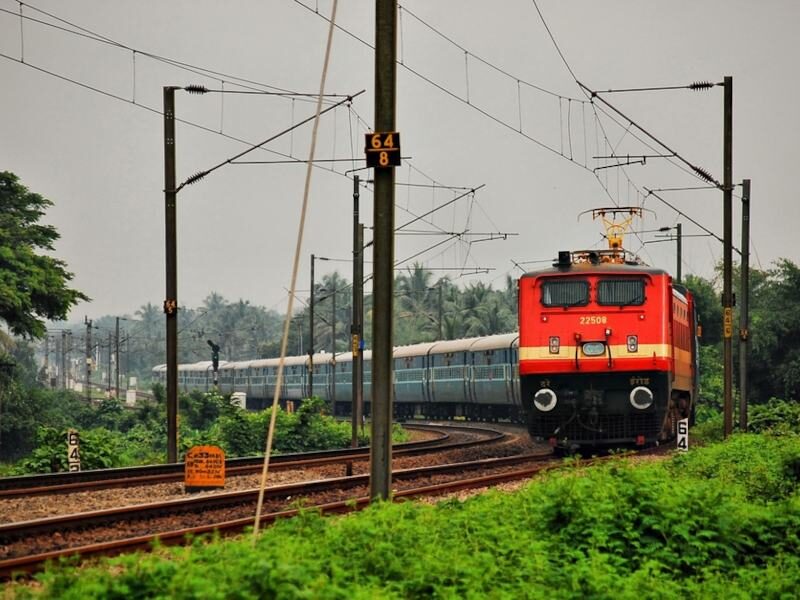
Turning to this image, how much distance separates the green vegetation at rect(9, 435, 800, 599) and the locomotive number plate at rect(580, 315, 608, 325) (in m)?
10.5

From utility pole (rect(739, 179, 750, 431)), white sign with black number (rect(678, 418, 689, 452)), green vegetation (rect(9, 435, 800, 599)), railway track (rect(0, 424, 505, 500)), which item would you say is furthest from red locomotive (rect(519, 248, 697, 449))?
green vegetation (rect(9, 435, 800, 599))

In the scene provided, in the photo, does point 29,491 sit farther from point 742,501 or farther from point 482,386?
point 482,386

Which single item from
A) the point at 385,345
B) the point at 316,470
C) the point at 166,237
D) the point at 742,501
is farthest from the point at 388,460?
the point at 166,237

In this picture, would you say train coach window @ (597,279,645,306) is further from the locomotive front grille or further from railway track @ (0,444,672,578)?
railway track @ (0,444,672,578)

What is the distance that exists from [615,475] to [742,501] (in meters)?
1.57

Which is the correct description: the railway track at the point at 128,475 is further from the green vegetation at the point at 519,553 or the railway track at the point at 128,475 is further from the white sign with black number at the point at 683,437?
the green vegetation at the point at 519,553

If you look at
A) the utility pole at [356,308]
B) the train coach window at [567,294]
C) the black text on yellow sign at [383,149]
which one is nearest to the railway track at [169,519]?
the black text on yellow sign at [383,149]

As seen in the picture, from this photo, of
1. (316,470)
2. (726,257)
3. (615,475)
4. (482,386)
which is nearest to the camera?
(615,475)

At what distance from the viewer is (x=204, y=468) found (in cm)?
2003

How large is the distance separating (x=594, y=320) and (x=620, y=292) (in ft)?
2.49

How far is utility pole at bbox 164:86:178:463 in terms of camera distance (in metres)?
26.8

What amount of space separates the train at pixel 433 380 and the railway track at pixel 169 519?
24.6 meters

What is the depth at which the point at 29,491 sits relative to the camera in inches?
739

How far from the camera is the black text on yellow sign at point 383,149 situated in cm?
1363
